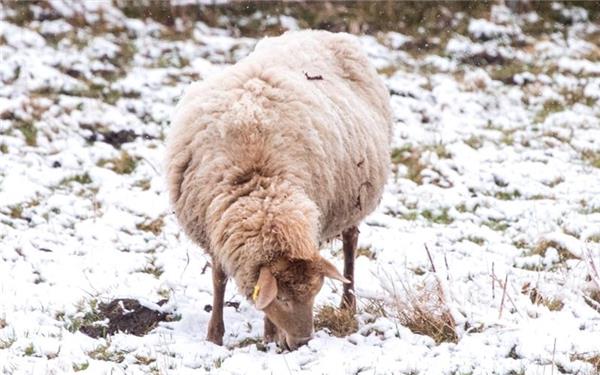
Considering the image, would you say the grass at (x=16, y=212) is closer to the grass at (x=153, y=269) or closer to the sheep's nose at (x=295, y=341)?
the grass at (x=153, y=269)

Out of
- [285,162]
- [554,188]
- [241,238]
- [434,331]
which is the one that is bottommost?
[554,188]

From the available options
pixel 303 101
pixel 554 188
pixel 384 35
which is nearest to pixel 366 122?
pixel 303 101

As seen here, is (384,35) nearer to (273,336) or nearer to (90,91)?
(90,91)

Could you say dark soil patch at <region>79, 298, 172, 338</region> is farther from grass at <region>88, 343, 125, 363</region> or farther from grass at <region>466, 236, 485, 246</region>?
grass at <region>466, 236, 485, 246</region>

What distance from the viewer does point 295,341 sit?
4.23m

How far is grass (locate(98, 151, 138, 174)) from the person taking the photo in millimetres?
7777

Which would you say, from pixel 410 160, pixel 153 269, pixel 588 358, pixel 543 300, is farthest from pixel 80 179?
pixel 588 358

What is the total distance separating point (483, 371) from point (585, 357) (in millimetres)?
504

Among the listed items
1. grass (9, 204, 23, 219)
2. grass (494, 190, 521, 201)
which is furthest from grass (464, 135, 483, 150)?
grass (9, 204, 23, 219)

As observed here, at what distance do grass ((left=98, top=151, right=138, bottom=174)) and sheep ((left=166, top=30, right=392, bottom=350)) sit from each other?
9.84 ft

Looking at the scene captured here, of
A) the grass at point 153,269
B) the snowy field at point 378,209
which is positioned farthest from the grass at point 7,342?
the grass at point 153,269

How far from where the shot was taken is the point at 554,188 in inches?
302

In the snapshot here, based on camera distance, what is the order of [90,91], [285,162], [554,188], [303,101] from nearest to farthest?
[285,162] < [303,101] < [554,188] < [90,91]

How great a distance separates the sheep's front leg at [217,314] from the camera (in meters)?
4.62
